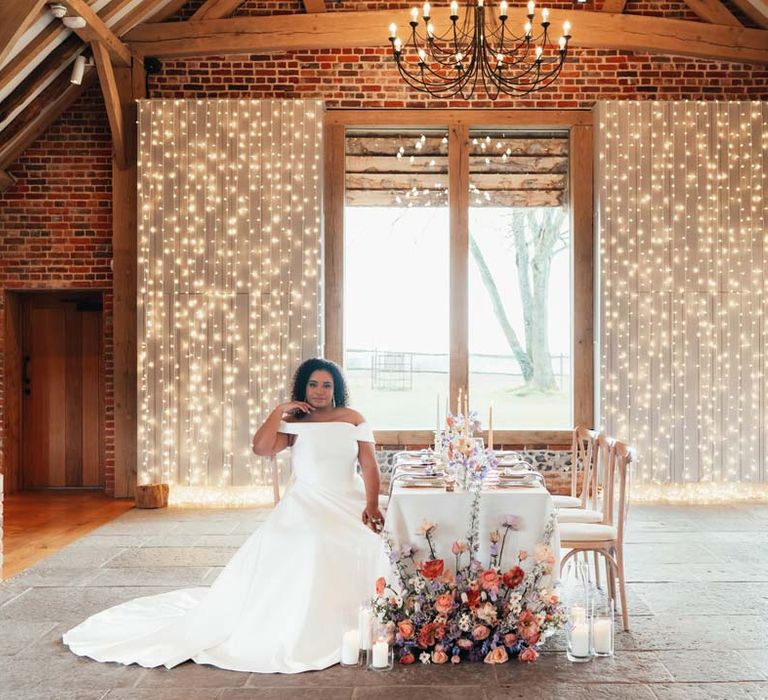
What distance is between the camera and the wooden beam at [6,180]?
6.98 m

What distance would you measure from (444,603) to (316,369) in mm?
1176

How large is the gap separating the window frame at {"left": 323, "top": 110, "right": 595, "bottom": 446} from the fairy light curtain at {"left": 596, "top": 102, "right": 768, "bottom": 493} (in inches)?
6.7

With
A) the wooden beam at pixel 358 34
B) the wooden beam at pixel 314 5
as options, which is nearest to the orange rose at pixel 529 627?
the wooden beam at pixel 358 34

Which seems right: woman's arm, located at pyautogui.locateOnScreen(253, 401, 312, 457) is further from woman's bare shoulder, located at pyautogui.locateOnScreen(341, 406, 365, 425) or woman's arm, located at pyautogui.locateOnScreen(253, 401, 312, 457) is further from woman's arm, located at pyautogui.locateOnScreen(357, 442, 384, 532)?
woman's arm, located at pyautogui.locateOnScreen(357, 442, 384, 532)

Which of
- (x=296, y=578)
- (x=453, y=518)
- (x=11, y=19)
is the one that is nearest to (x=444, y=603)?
(x=453, y=518)

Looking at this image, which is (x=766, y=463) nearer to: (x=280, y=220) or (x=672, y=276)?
(x=672, y=276)

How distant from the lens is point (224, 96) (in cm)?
707

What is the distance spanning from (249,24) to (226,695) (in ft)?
18.6

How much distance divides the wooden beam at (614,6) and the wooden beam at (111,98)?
4241 mm

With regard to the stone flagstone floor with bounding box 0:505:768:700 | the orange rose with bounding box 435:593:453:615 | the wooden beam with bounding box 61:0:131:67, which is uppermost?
the wooden beam with bounding box 61:0:131:67

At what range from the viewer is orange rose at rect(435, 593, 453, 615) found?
3.08 meters

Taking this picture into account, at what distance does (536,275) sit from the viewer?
276 inches

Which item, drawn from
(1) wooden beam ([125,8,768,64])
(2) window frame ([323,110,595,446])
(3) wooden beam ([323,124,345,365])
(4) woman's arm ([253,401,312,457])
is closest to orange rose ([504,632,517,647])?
(4) woman's arm ([253,401,312,457])

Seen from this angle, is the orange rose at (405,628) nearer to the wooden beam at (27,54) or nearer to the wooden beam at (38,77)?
the wooden beam at (27,54)
